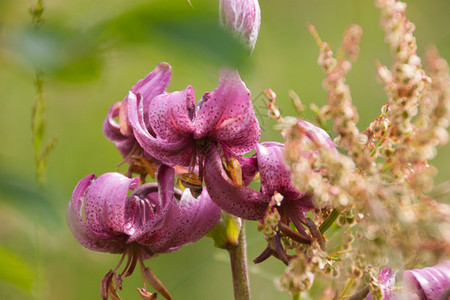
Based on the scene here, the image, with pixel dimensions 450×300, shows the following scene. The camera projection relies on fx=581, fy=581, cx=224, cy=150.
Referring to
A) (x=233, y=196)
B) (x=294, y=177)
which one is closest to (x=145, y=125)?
(x=233, y=196)

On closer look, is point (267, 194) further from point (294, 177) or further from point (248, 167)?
point (294, 177)

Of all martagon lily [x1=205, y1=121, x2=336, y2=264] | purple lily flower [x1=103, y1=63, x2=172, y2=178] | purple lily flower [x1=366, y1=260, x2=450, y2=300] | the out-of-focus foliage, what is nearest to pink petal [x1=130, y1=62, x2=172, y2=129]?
purple lily flower [x1=103, y1=63, x2=172, y2=178]

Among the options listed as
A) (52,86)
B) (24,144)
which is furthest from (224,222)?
(24,144)

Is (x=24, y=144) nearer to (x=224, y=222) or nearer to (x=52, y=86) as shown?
(x=224, y=222)

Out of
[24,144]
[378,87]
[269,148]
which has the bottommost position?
[24,144]

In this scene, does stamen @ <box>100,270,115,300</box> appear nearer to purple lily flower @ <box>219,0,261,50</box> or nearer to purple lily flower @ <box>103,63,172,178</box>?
purple lily flower @ <box>103,63,172,178</box>

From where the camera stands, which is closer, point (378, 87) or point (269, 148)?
point (269, 148)
